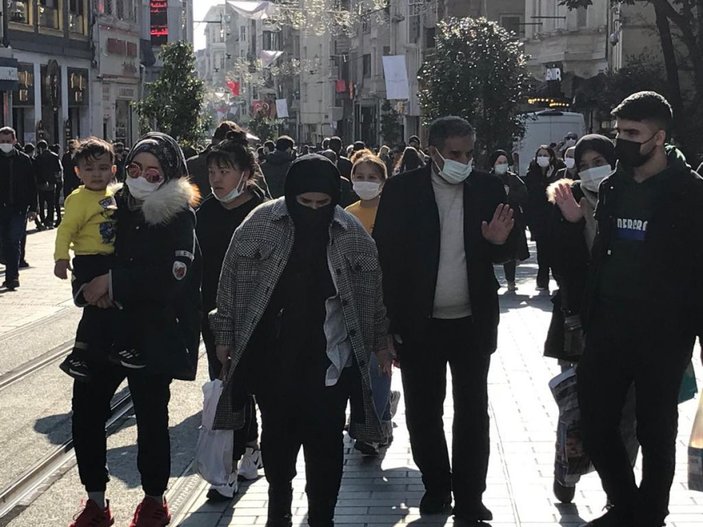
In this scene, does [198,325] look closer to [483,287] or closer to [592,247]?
[483,287]

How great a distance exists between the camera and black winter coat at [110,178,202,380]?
6309mm

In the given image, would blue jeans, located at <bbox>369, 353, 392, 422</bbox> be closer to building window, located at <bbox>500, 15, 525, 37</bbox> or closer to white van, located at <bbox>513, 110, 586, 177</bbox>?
white van, located at <bbox>513, 110, 586, 177</bbox>

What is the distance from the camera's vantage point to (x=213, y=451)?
23.0ft

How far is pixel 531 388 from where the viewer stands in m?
10.3

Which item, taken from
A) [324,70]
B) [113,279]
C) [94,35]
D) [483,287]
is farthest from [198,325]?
[324,70]

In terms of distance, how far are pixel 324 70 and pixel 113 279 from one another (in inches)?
3361

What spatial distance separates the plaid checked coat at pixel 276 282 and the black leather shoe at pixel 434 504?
0.88m

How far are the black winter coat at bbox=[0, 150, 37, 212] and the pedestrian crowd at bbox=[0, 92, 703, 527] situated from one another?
11.3 m

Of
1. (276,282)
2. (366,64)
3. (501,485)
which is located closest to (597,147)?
(501,485)

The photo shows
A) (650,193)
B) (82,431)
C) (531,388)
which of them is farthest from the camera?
(531,388)

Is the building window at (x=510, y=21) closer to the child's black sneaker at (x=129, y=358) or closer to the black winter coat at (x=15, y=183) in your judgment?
the black winter coat at (x=15, y=183)

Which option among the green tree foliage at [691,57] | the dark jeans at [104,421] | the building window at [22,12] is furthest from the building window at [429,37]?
the dark jeans at [104,421]

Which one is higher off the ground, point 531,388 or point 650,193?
point 650,193

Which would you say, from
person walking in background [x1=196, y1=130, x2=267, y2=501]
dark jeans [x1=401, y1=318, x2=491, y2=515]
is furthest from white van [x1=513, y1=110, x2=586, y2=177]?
dark jeans [x1=401, y1=318, x2=491, y2=515]
